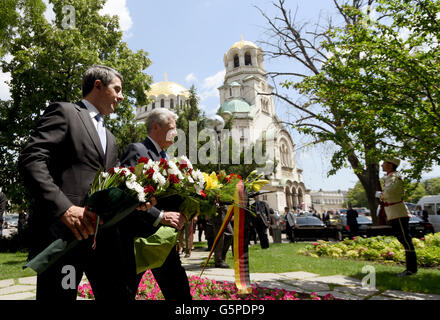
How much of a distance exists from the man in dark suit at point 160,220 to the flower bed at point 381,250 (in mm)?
7684

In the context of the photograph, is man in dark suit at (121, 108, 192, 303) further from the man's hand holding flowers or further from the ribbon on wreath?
the man's hand holding flowers

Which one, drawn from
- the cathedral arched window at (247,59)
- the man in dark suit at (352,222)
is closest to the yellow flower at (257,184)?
the man in dark suit at (352,222)

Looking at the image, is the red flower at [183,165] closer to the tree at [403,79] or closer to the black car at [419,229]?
the tree at [403,79]

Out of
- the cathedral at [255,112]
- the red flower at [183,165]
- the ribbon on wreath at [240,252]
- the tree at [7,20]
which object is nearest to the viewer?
the red flower at [183,165]

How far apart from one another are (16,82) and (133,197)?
17032 millimetres

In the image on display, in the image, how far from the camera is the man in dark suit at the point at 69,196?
1.64 meters

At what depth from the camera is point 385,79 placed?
5254 millimetres

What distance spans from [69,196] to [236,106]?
172 ft

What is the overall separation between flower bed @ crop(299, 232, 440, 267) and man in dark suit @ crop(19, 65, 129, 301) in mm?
8373

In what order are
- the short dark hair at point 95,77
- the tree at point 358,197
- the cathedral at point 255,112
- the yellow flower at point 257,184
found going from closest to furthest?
1. the short dark hair at point 95,77
2. the yellow flower at point 257,184
3. the cathedral at point 255,112
4. the tree at point 358,197

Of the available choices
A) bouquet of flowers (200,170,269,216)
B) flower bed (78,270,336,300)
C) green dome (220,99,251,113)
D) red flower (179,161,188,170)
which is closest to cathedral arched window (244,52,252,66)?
green dome (220,99,251,113)

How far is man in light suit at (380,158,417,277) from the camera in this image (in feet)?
18.9

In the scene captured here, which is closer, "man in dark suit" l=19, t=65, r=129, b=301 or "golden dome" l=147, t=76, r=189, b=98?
"man in dark suit" l=19, t=65, r=129, b=301
